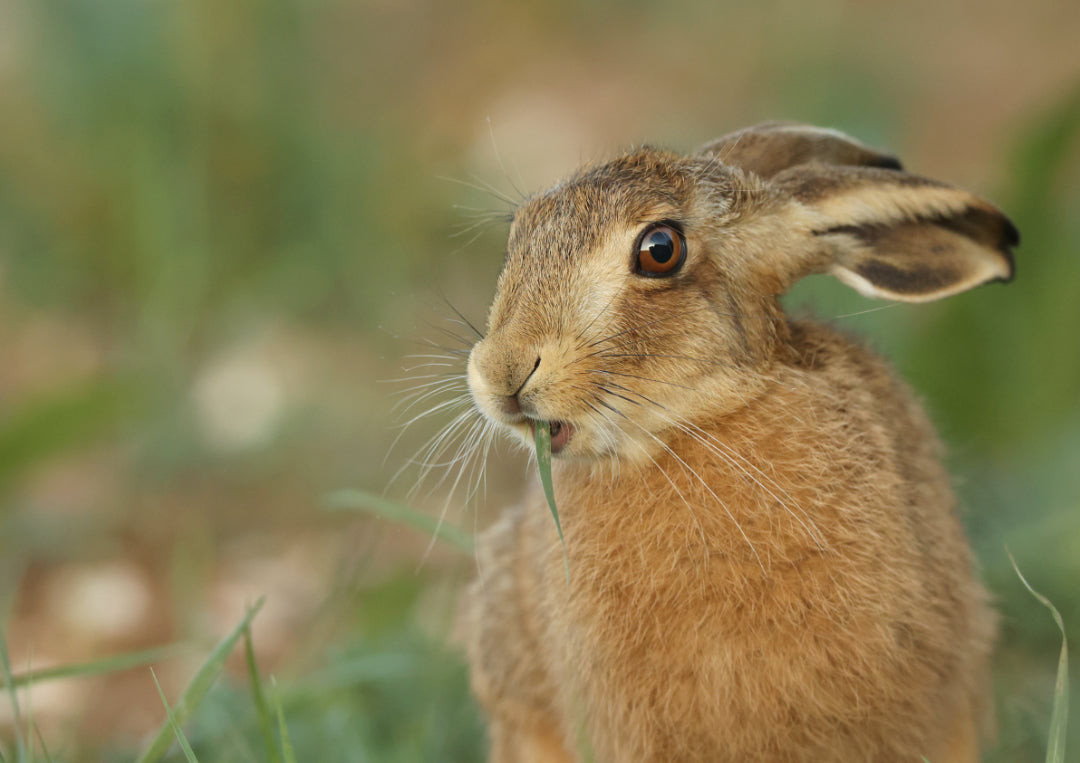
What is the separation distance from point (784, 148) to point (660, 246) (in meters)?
0.75

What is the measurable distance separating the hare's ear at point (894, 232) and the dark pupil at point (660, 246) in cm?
35

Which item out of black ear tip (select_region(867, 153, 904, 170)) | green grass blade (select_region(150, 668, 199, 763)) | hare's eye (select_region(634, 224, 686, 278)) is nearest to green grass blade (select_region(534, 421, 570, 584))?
hare's eye (select_region(634, 224, 686, 278))

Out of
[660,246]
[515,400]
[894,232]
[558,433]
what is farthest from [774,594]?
[894,232]

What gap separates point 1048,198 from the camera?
4578mm

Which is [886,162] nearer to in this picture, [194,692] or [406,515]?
[406,515]

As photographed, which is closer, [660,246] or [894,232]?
[660,246]

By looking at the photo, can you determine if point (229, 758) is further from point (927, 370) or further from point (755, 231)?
point (927, 370)

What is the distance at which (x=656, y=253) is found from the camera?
2650 mm

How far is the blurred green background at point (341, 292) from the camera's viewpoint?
3932 mm

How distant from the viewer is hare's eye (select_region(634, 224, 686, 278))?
2648 mm

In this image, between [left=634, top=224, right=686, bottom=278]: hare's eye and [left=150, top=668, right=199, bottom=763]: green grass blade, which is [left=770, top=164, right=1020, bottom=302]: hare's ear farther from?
[left=150, top=668, right=199, bottom=763]: green grass blade

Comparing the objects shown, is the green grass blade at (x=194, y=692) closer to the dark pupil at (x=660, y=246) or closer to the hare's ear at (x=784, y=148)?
the dark pupil at (x=660, y=246)

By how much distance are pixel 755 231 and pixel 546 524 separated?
856 millimetres

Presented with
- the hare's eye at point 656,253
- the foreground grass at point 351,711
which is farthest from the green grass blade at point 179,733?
the hare's eye at point 656,253
